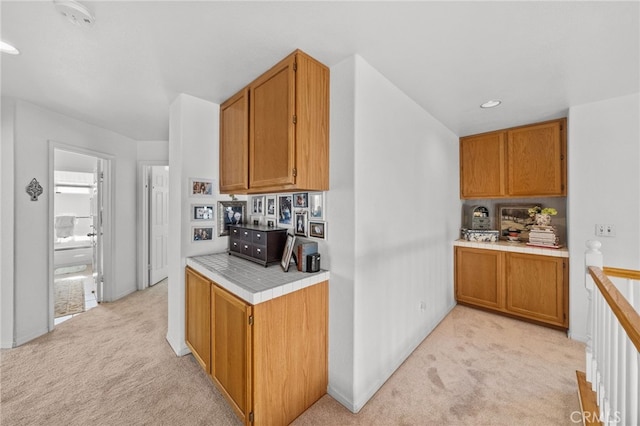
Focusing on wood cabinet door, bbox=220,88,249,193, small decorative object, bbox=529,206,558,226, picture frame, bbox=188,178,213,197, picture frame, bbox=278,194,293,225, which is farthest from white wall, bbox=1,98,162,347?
→ small decorative object, bbox=529,206,558,226

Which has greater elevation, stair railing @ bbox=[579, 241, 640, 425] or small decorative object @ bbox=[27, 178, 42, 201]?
small decorative object @ bbox=[27, 178, 42, 201]

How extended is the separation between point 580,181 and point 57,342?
552 cm

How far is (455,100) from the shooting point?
2346 millimetres

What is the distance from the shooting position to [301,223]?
2039 millimetres

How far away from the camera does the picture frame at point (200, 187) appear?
7.68ft

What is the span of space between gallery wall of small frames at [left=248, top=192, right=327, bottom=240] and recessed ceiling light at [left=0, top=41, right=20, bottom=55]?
189 centimetres

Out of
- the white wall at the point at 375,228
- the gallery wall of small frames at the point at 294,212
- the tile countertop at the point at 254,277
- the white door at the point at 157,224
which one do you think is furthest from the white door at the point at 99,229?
the white wall at the point at 375,228

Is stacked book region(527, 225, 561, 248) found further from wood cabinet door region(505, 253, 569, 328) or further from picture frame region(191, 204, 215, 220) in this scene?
picture frame region(191, 204, 215, 220)

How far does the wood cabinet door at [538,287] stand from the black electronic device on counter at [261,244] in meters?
2.81

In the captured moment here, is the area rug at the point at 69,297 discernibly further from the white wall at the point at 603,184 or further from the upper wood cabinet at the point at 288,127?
the white wall at the point at 603,184

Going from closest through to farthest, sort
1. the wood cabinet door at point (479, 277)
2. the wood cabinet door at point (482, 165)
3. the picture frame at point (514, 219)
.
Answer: the wood cabinet door at point (479, 277) → the wood cabinet door at point (482, 165) → the picture frame at point (514, 219)

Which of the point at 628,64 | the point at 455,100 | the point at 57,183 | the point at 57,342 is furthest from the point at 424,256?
the point at 57,183

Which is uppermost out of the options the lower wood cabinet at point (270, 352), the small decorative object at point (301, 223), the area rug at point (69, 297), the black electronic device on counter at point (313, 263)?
the small decorative object at point (301, 223)

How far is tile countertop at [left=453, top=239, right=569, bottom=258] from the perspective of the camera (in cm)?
271
